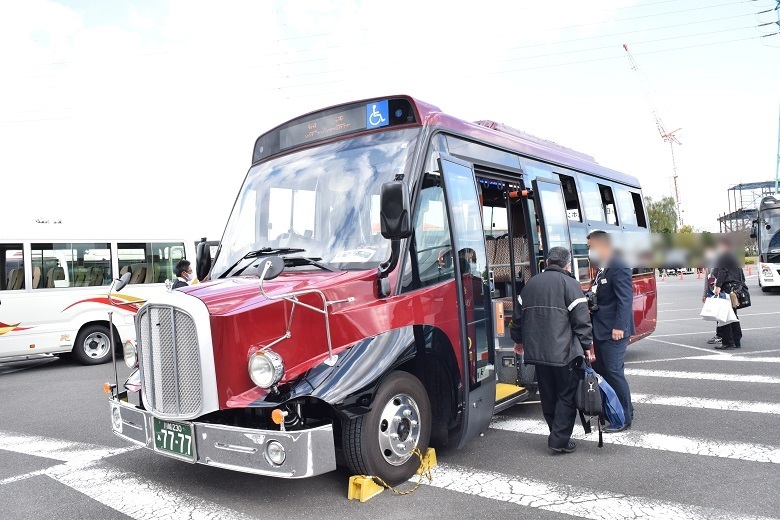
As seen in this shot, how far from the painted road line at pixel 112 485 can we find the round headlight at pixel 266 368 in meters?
1.03

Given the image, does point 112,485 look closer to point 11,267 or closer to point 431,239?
point 431,239

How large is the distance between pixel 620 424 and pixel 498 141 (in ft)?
10.0

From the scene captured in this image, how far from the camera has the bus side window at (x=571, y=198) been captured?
784 centimetres

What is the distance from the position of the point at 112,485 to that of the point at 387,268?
284 cm

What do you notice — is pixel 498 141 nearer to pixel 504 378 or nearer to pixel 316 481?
pixel 504 378

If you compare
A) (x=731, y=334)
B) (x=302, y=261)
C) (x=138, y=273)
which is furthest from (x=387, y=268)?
(x=138, y=273)

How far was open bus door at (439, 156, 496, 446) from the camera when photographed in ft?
17.4

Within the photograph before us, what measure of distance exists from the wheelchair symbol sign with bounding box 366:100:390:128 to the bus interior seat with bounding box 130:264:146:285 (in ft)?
32.0

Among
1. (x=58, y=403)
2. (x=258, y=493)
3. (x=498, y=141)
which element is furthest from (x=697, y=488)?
(x=58, y=403)

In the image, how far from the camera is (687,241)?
33.6 ft

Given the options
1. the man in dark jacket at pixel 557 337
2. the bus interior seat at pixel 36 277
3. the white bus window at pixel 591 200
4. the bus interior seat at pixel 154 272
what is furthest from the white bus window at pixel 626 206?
the bus interior seat at pixel 36 277

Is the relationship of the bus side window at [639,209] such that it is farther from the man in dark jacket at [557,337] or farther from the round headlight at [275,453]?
the round headlight at [275,453]

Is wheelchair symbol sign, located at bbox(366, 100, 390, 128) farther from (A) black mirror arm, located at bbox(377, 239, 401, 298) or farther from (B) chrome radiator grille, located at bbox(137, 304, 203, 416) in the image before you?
(B) chrome radiator grille, located at bbox(137, 304, 203, 416)

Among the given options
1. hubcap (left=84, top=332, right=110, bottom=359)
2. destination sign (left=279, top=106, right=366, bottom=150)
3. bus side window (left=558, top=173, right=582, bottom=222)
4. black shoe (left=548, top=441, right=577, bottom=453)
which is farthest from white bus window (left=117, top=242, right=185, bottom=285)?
black shoe (left=548, top=441, right=577, bottom=453)
